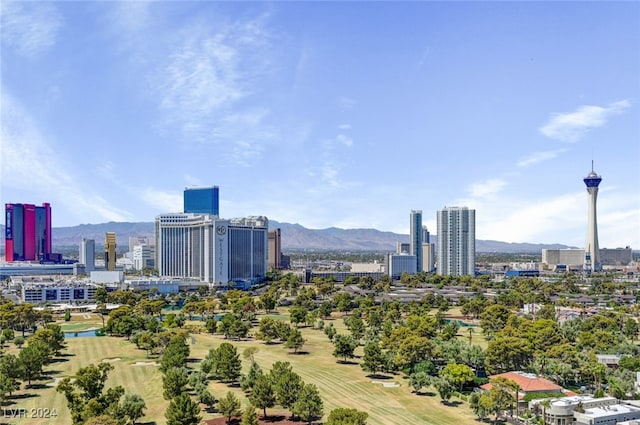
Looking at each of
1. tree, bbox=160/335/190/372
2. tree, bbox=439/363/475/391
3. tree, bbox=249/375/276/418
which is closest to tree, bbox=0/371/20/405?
tree, bbox=160/335/190/372

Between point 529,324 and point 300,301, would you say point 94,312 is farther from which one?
point 529,324

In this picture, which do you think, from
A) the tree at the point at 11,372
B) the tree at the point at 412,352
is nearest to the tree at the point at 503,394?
the tree at the point at 412,352

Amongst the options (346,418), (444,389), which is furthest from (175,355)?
(444,389)

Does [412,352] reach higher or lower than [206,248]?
lower

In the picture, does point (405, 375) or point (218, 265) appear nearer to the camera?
point (405, 375)

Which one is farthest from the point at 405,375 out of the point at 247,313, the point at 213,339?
the point at 247,313

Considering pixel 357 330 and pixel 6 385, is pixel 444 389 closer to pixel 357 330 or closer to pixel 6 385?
pixel 357 330

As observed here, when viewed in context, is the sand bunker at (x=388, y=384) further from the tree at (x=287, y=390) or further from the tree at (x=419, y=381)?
the tree at (x=287, y=390)
